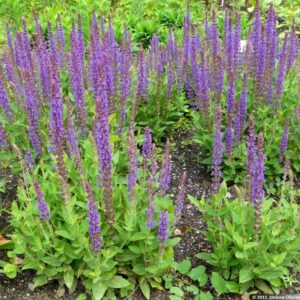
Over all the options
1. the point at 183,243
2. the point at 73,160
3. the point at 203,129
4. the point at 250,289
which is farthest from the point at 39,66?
the point at 250,289

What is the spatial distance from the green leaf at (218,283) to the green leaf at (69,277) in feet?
Result: 3.33

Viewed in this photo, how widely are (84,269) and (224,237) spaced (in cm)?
102

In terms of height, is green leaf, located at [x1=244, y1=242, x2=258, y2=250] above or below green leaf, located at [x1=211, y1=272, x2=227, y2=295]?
above

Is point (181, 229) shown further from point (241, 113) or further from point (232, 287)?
point (241, 113)

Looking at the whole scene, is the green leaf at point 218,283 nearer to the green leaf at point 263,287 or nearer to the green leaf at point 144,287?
the green leaf at point 263,287

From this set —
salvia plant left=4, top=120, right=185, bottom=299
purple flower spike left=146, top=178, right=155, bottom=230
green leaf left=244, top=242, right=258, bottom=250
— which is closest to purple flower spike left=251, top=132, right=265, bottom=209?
green leaf left=244, top=242, right=258, bottom=250

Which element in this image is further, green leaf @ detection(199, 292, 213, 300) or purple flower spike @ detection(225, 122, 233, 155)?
purple flower spike @ detection(225, 122, 233, 155)

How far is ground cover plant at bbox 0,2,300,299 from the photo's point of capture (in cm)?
296

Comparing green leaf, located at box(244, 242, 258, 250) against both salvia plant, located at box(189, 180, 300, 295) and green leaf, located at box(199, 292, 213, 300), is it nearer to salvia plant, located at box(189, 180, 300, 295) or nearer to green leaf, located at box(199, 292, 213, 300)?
salvia plant, located at box(189, 180, 300, 295)

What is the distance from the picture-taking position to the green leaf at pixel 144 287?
3.20m

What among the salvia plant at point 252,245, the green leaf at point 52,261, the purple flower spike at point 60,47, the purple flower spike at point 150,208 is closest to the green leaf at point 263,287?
the salvia plant at point 252,245

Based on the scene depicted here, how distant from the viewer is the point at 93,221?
2734mm

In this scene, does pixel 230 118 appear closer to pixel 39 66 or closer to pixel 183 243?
pixel 183 243

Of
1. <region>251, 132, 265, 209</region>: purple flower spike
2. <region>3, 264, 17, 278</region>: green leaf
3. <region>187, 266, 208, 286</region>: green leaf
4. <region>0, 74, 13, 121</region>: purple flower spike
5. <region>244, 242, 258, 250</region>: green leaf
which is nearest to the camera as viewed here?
<region>251, 132, 265, 209</region>: purple flower spike
